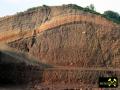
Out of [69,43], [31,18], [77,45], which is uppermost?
[31,18]

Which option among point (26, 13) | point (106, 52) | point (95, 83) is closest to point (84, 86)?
point (95, 83)

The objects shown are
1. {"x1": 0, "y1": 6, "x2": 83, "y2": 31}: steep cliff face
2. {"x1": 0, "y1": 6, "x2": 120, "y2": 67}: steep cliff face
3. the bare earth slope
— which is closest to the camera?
the bare earth slope

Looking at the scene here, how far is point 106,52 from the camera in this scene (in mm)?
38875

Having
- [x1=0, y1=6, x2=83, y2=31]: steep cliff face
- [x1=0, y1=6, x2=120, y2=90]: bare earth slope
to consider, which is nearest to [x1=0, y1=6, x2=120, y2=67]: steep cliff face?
[x1=0, y1=6, x2=120, y2=90]: bare earth slope

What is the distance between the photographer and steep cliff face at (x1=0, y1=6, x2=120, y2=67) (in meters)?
38.5

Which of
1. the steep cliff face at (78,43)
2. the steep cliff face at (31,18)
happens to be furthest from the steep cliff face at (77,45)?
the steep cliff face at (31,18)

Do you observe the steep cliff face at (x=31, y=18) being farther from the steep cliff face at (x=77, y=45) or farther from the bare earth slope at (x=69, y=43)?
the steep cliff face at (x=77, y=45)

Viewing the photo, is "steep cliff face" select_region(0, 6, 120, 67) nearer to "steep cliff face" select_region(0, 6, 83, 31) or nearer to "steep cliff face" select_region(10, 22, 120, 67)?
"steep cliff face" select_region(10, 22, 120, 67)

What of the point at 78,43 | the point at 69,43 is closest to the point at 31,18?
the point at 69,43

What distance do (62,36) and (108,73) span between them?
21.4ft


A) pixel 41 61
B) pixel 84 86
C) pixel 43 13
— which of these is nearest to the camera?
pixel 84 86

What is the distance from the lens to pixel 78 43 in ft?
128

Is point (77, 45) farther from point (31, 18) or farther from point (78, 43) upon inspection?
point (31, 18)

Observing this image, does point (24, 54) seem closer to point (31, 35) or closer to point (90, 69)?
point (31, 35)
